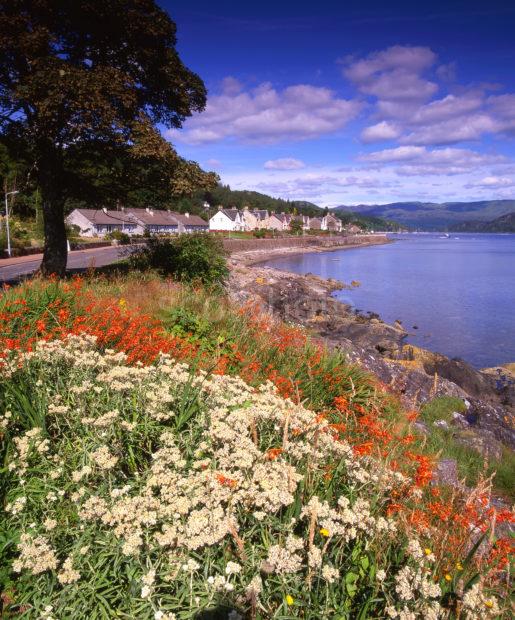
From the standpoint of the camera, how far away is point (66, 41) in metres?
13.8

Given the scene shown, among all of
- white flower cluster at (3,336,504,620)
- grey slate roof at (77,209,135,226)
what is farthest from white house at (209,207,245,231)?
white flower cluster at (3,336,504,620)

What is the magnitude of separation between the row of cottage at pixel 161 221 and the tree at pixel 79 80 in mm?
26665

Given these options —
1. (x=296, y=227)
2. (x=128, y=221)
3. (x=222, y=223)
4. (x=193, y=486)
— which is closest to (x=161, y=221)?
(x=128, y=221)

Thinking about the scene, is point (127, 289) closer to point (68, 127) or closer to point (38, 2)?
A: point (68, 127)

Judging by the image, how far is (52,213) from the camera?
583 inches

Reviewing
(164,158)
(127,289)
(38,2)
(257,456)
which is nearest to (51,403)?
(257,456)

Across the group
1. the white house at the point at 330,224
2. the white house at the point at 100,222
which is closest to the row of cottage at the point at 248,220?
the white house at the point at 330,224

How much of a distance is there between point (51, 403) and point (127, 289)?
23.3 ft

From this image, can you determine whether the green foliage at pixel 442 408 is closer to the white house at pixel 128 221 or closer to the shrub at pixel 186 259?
the shrub at pixel 186 259

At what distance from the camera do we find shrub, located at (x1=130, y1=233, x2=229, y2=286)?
15.0 meters

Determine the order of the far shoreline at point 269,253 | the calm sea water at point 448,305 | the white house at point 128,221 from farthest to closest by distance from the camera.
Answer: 1. the white house at point 128,221
2. the far shoreline at point 269,253
3. the calm sea water at point 448,305

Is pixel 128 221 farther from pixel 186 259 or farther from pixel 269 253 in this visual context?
pixel 186 259

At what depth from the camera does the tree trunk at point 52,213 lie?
14.5 meters

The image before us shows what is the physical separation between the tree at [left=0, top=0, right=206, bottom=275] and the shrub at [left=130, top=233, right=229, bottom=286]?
3.08 metres
